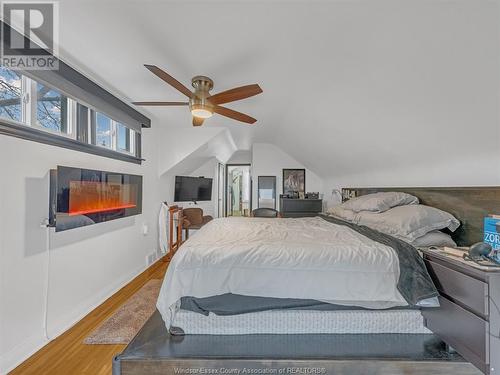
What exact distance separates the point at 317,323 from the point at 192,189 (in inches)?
161

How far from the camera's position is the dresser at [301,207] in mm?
5035

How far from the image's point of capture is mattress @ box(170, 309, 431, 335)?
1.61 meters

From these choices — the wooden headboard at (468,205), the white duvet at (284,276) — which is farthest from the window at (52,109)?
the wooden headboard at (468,205)

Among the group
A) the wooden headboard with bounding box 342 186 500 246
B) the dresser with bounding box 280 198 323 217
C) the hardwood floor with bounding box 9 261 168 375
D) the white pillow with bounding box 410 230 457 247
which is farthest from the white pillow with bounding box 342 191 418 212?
the hardwood floor with bounding box 9 261 168 375

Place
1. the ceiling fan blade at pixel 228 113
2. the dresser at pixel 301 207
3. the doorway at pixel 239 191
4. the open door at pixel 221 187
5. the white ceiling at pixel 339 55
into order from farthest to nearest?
the doorway at pixel 239 191 → the open door at pixel 221 187 → the dresser at pixel 301 207 → the ceiling fan blade at pixel 228 113 → the white ceiling at pixel 339 55

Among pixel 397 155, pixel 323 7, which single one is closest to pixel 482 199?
pixel 397 155

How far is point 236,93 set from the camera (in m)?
2.01

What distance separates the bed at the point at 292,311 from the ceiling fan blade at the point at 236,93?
123 centimetres

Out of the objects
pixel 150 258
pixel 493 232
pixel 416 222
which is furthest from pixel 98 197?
pixel 493 232

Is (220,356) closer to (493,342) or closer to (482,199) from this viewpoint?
(493,342)

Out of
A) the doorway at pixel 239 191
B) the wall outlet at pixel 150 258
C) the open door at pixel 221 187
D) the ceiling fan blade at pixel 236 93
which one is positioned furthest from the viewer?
the doorway at pixel 239 191

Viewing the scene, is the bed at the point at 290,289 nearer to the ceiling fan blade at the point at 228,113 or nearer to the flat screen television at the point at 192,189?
the ceiling fan blade at the point at 228,113

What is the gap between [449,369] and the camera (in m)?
1.41

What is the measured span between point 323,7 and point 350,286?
1.73 meters
